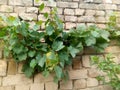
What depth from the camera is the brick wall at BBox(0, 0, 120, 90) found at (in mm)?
2066

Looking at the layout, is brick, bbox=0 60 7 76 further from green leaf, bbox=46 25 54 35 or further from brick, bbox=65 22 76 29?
brick, bbox=65 22 76 29

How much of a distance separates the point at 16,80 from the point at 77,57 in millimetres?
679

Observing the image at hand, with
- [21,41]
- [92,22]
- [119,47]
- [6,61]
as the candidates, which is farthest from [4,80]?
[119,47]

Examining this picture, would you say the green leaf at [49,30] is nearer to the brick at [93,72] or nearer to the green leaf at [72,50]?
the green leaf at [72,50]

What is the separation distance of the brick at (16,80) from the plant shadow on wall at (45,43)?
2.5 inches

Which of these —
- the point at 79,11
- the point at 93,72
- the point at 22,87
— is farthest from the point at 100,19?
the point at 22,87

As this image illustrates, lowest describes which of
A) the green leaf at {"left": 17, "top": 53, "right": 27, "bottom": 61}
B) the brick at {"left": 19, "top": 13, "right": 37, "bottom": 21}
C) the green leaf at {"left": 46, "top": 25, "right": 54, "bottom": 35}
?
the green leaf at {"left": 17, "top": 53, "right": 27, "bottom": 61}

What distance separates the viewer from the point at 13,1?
2158 mm

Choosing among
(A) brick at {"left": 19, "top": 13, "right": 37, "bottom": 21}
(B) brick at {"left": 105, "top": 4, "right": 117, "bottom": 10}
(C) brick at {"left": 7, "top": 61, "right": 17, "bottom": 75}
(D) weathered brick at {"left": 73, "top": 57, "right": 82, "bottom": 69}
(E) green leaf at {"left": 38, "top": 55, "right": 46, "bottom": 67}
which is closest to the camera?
(E) green leaf at {"left": 38, "top": 55, "right": 46, "bottom": 67}

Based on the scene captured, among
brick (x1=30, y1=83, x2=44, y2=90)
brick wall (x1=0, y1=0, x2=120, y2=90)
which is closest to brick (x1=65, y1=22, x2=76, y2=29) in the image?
brick wall (x1=0, y1=0, x2=120, y2=90)

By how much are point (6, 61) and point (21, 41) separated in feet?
0.86

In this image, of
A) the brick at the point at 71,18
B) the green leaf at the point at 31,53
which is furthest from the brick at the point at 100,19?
the green leaf at the point at 31,53

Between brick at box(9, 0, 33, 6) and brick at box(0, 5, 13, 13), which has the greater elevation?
brick at box(9, 0, 33, 6)

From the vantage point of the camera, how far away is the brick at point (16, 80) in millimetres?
2039
